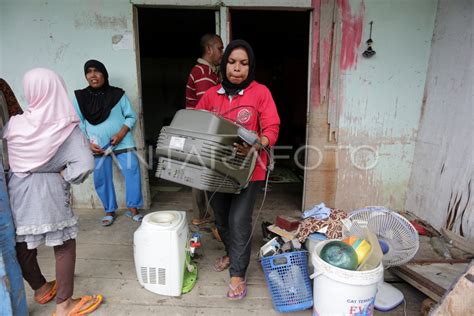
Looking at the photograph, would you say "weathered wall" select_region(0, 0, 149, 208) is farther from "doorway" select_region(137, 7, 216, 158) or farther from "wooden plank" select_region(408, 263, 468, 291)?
"doorway" select_region(137, 7, 216, 158)

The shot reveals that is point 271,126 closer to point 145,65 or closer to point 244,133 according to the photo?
point 244,133

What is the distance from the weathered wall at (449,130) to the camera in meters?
2.38

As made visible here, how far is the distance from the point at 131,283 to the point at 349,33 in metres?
2.75

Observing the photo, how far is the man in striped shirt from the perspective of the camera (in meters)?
2.38

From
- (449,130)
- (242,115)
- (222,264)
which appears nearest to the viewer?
(242,115)

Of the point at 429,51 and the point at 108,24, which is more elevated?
the point at 108,24

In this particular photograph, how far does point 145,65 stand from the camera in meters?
7.47

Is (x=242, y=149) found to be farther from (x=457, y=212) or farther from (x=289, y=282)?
(x=457, y=212)

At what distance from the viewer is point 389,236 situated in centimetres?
174

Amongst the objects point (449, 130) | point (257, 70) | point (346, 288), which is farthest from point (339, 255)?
point (257, 70)

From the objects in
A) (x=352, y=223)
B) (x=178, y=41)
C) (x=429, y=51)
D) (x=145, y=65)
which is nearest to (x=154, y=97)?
(x=145, y=65)

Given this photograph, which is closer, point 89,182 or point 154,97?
point 89,182

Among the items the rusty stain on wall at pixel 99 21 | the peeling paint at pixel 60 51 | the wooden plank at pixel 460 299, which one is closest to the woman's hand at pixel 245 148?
the wooden plank at pixel 460 299

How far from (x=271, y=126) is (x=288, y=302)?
1.03m
